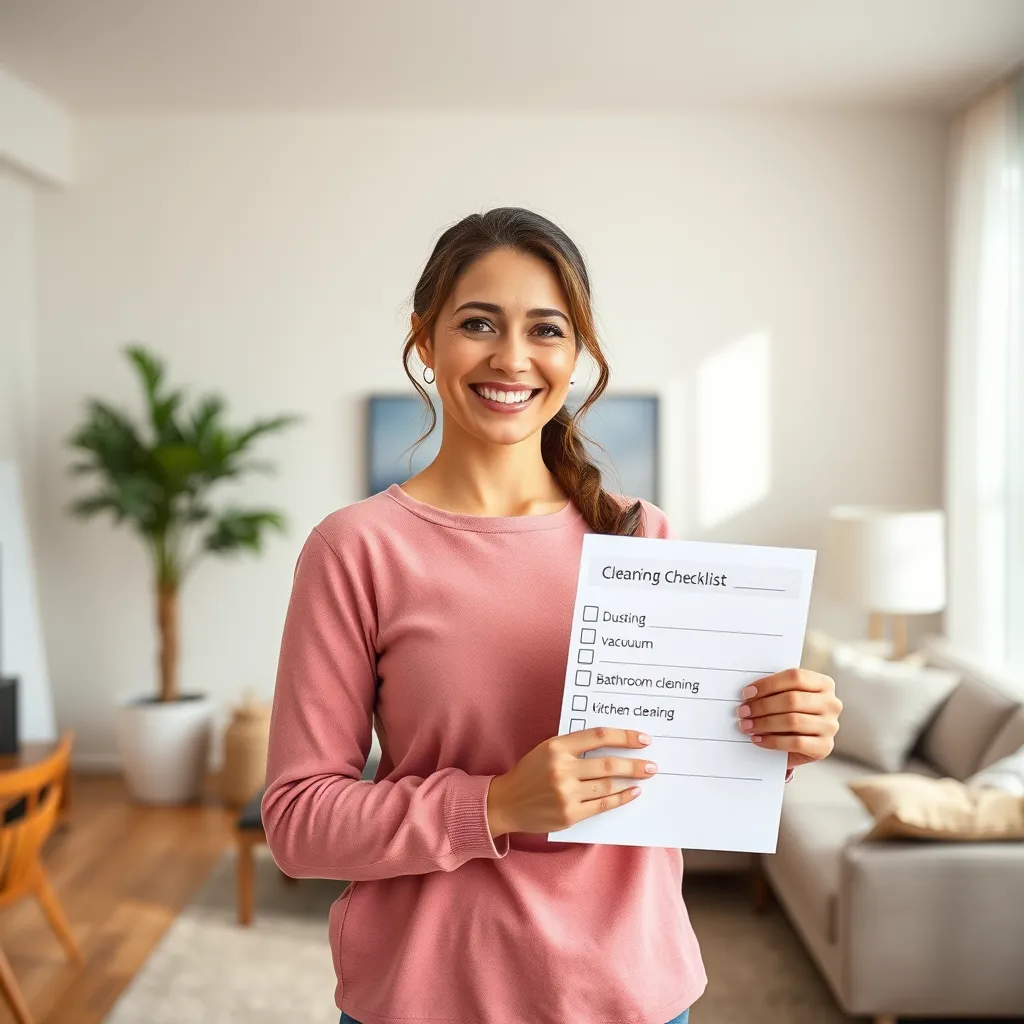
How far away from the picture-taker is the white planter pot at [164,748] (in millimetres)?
4750

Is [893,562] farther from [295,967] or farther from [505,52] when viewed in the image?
[295,967]

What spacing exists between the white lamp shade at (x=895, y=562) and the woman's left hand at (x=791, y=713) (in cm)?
342

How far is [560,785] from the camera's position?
92 cm

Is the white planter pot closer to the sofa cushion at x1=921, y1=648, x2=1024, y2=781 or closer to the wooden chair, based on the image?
the wooden chair

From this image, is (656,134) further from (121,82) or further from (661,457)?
(121,82)

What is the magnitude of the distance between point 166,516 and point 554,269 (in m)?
3.99

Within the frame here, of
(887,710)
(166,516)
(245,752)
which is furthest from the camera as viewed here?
(166,516)

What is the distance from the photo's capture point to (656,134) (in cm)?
499

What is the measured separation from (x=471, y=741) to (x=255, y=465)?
4.15m

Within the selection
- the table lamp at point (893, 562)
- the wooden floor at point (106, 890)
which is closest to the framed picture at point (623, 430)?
the table lamp at point (893, 562)

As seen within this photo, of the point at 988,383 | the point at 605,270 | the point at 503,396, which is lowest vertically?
the point at 503,396

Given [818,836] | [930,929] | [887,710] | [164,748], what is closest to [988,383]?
[887,710]

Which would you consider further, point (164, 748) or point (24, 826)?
point (164, 748)

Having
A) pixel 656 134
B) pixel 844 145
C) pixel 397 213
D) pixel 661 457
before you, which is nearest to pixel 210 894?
pixel 661 457
